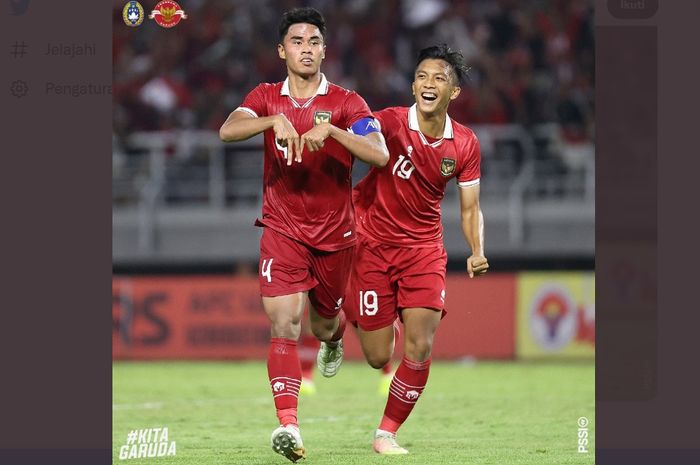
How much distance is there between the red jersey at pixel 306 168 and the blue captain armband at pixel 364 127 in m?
0.04

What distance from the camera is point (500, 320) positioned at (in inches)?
717

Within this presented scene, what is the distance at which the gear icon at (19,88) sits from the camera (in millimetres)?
6551

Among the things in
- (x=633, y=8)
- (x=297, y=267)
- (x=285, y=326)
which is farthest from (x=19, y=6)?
(x=633, y=8)

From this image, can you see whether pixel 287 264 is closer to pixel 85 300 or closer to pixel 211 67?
pixel 85 300

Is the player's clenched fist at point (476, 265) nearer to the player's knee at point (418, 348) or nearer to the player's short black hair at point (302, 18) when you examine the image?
the player's knee at point (418, 348)

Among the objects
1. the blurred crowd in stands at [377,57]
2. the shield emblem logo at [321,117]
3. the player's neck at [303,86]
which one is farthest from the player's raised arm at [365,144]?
the blurred crowd in stands at [377,57]

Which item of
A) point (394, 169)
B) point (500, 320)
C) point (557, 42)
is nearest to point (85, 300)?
point (394, 169)

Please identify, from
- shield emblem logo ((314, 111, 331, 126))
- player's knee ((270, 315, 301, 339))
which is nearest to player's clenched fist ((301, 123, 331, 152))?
shield emblem logo ((314, 111, 331, 126))

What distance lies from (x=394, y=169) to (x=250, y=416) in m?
3.33

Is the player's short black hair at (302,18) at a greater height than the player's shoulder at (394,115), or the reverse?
the player's short black hair at (302,18)

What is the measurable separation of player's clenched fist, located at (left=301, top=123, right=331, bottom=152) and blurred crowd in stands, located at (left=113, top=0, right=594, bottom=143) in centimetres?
1098

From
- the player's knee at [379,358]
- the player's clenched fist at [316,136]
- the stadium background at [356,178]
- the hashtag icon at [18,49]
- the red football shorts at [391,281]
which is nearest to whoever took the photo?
the hashtag icon at [18,49]
